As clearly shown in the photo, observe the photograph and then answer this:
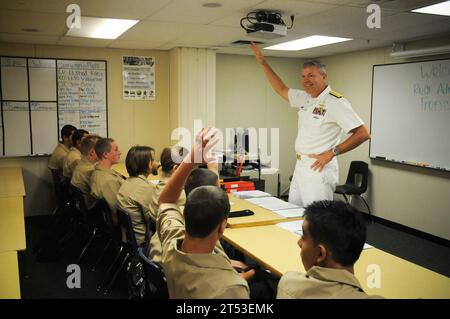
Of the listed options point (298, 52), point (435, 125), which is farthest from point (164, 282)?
point (298, 52)

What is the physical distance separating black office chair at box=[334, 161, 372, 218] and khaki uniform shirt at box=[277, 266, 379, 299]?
4.46 metres

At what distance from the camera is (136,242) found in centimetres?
296

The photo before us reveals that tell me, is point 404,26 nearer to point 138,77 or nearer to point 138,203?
point 138,203

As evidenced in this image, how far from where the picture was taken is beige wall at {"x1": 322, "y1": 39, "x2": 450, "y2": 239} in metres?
5.04

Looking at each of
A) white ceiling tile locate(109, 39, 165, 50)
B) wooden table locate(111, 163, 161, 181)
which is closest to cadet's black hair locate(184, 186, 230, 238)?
wooden table locate(111, 163, 161, 181)

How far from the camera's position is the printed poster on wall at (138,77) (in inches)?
240

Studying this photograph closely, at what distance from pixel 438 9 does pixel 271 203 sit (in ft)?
7.06

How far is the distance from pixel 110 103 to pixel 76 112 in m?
0.50

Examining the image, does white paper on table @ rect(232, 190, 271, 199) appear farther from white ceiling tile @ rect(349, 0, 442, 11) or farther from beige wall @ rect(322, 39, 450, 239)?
beige wall @ rect(322, 39, 450, 239)

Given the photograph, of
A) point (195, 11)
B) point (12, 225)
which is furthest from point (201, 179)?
point (195, 11)

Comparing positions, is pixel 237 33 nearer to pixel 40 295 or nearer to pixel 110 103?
pixel 110 103

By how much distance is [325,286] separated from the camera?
4.71ft
